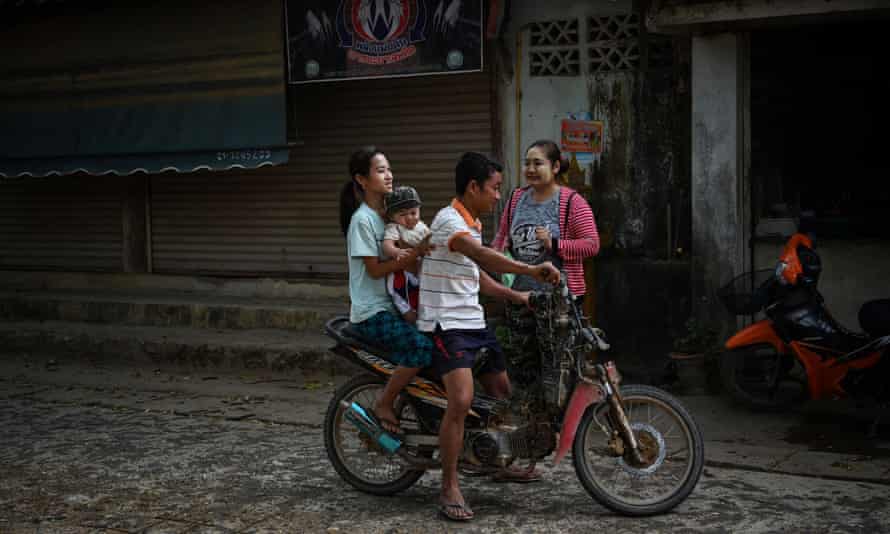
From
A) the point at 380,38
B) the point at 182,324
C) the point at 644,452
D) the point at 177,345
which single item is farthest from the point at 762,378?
the point at 182,324

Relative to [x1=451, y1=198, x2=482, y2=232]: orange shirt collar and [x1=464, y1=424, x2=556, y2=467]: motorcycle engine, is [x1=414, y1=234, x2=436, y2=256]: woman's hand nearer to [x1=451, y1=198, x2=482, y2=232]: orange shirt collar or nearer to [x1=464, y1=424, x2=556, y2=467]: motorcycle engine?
[x1=451, y1=198, x2=482, y2=232]: orange shirt collar

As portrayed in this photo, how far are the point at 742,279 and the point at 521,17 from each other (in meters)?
3.29

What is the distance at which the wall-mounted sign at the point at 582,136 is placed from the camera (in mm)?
9234

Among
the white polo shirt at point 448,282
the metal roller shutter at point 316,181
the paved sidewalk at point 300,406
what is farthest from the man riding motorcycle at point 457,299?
the metal roller shutter at point 316,181

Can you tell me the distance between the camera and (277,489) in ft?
19.2

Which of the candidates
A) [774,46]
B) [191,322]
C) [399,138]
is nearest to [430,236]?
[774,46]

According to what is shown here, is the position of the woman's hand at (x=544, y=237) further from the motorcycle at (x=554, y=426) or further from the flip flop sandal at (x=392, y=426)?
the flip flop sandal at (x=392, y=426)

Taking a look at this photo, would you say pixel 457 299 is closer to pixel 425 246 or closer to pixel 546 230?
pixel 425 246

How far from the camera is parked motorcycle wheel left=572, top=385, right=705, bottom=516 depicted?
199 inches

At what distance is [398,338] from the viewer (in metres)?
5.37

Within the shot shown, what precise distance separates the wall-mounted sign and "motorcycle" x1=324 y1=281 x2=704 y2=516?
416cm

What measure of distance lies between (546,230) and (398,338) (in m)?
1.41

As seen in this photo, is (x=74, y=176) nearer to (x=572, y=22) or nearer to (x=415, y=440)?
(x=572, y=22)

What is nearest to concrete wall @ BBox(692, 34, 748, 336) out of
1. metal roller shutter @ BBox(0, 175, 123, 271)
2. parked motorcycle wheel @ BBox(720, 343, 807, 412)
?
parked motorcycle wheel @ BBox(720, 343, 807, 412)
